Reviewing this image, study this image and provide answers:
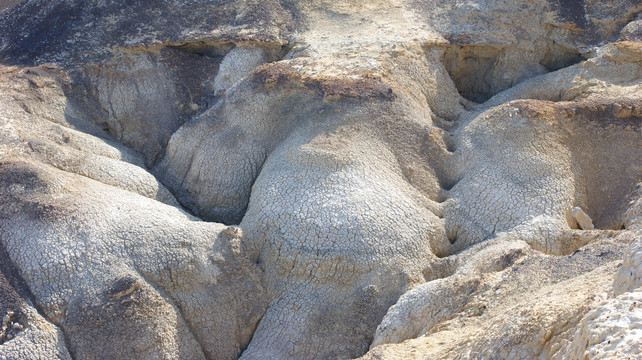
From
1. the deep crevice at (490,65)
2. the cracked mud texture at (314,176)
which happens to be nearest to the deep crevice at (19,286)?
the cracked mud texture at (314,176)

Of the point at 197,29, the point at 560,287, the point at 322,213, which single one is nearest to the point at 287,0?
the point at 197,29

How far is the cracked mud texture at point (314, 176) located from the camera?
6023mm

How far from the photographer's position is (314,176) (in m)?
7.13

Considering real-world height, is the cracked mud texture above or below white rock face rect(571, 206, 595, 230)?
above

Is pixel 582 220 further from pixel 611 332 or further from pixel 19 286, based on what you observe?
pixel 19 286

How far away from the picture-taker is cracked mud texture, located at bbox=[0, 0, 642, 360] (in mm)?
6023

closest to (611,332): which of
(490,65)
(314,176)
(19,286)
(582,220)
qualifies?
(582,220)

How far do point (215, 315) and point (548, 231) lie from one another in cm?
351

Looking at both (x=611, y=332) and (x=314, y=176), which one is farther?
(x=314, y=176)

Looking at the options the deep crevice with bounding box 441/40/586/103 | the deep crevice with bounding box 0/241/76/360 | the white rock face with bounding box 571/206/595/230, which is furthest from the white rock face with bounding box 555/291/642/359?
the deep crevice with bounding box 441/40/586/103

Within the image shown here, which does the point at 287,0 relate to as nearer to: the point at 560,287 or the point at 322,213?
the point at 322,213

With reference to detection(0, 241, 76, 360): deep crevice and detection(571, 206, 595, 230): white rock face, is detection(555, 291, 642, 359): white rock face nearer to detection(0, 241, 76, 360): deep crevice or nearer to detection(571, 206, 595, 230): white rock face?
detection(571, 206, 595, 230): white rock face

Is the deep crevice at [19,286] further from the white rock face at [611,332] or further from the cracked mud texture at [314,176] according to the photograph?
the white rock face at [611,332]

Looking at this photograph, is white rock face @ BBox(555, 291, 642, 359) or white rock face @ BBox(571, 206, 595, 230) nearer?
white rock face @ BBox(555, 291, 642, 359)
